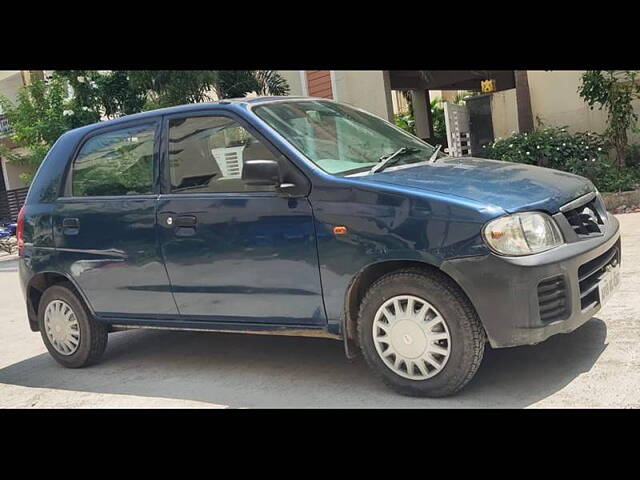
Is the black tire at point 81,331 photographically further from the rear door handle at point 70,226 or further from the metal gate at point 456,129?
the metal gate at point 456,129

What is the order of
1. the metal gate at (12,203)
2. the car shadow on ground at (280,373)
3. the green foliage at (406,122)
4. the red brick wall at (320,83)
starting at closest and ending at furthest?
1. the car shadow on ground at (280,373)
2. the red brick wall at (320,83)
3. the green foliage at (406,122)
4. the metal gate at (12,203)

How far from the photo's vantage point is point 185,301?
4.66 metres

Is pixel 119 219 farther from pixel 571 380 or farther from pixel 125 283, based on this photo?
pixel 571 380

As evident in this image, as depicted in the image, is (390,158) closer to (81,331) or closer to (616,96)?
(81,331)

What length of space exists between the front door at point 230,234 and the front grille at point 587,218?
154cm

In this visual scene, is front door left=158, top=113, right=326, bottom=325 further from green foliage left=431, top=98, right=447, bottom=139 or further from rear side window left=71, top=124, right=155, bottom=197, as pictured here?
green foliage left=431, top=98, right=447, bottom=139

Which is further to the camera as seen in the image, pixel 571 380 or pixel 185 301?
pixel 185 301

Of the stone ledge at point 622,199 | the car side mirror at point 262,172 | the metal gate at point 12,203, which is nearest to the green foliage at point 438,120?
the stone ledge at point 622,199

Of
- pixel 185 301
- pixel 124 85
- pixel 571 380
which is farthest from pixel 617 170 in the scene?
pixel 124 85

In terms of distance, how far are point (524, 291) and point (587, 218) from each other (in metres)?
0.85

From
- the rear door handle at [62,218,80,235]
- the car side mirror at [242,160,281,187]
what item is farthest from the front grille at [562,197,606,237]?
the rear door handle at [62,218,80,235]

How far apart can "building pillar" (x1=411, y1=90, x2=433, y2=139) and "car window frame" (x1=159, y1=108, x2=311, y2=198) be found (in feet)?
56.4

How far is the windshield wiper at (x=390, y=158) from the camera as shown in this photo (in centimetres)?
417

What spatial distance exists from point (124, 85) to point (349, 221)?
44.3 feet
